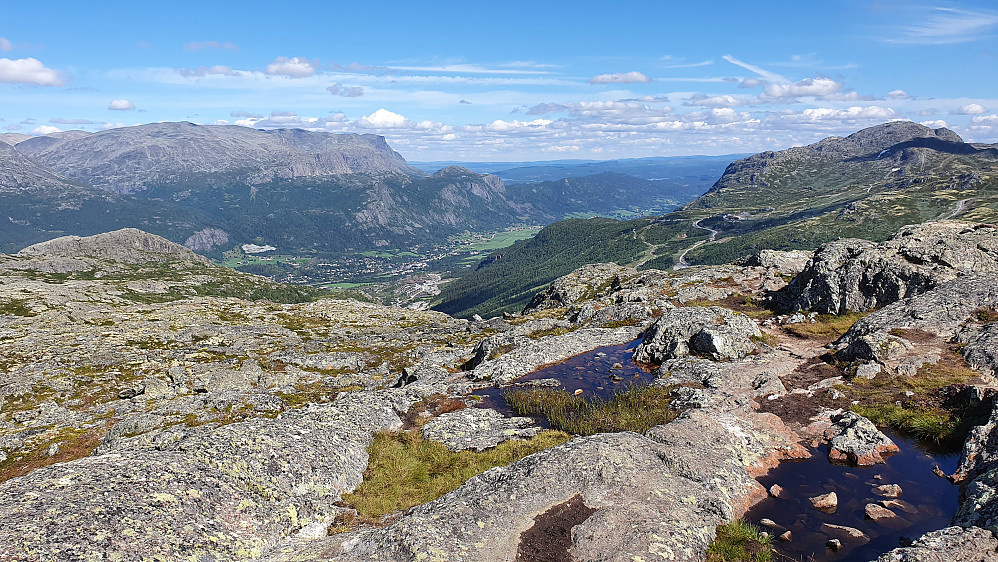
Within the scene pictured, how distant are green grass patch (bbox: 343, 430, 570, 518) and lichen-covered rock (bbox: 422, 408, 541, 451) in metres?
0.86

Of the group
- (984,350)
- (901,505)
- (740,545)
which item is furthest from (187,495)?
(984,350)

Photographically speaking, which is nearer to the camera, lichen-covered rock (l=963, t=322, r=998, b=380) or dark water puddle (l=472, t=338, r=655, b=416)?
lichen-covered rock (l=963, t=322, r=998, b=380)

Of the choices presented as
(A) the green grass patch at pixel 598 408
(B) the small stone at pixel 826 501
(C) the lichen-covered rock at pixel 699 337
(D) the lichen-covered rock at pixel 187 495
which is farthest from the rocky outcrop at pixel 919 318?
(D) the lichen-covered rock at pixel 187 495

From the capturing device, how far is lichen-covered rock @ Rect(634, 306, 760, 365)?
47688 mm

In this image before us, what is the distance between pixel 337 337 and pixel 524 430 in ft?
242

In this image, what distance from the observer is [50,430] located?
48.9 metres

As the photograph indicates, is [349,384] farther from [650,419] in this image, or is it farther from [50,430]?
[650,419]

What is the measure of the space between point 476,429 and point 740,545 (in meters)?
Result: 20.4

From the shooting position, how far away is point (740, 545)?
66.3 feet

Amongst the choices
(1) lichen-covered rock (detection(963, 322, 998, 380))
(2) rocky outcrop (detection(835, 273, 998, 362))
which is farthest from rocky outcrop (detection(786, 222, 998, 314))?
(1) lichen-covered rock (detection(963, 322, 998, 380))

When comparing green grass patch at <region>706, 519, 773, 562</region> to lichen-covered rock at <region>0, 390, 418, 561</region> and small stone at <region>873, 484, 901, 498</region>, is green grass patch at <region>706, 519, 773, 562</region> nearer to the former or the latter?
small stone at <region>873, 484, 901, 498</region>

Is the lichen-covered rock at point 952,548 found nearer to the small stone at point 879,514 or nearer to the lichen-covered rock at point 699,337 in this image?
the small stone at point 879,514

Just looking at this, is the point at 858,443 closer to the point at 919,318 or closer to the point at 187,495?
the point at 919,318

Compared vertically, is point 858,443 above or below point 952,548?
below
